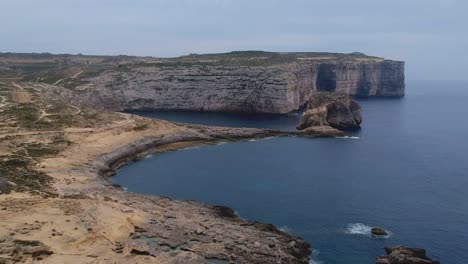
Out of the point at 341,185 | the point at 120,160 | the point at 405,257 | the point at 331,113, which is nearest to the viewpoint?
the point at 405,257

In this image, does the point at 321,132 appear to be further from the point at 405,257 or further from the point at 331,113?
the point at 405,257

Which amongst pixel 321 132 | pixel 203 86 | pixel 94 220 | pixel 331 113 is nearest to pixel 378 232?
pixel 94 220

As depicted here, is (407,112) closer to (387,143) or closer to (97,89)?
(387,143)

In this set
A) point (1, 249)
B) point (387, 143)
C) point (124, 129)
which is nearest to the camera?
point (1, 249)

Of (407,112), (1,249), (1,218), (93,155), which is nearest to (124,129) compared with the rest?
(93,155)

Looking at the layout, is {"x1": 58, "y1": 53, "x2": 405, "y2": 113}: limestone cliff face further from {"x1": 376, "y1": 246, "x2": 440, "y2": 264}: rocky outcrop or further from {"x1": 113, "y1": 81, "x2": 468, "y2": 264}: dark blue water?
{"x1": 376, "y1": 246, "x2": 440, "y2": 264}: rocky outcrop

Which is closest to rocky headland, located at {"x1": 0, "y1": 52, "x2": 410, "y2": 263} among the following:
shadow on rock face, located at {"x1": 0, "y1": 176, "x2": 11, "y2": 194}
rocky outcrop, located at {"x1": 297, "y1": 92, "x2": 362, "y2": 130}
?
shadow on rock face, located at {"x1": 0, "y1": 176, "x2": 11, "y2": 194}
